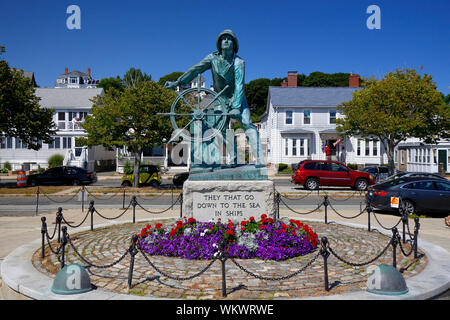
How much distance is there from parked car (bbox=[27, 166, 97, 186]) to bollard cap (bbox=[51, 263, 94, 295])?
2282 centimetres

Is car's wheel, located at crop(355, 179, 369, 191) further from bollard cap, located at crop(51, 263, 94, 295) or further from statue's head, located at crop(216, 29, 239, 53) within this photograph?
bollard cap, located at crop(51, 263, 94, 295)

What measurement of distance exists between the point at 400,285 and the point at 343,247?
302 centimetres

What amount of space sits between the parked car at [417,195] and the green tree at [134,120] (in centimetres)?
1249

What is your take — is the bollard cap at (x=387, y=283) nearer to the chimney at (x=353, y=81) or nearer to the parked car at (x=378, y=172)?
the parked car at (x=378, y=172)

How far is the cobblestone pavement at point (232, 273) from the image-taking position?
5.59 m

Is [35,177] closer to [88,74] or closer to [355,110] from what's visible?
[355,110]

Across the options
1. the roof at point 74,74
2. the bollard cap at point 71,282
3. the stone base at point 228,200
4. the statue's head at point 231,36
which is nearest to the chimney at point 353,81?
the statue's head at point 231,36

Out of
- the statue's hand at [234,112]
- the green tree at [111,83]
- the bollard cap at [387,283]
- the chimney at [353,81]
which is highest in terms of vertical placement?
the green tree at [111,83]

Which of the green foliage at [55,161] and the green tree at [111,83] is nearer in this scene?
the green foliage at [55,161]

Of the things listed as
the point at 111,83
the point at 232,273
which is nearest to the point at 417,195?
the point at 232,273

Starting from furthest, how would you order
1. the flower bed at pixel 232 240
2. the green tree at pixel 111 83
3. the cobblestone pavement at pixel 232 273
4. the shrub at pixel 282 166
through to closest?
1. the green tree at pixel 111 83
2. the shrub at pixel 282 166
3. the flower bed at pixel 232 240
4. the cobblestone pavement at pixel 232 273

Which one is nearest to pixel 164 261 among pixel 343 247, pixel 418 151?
pixel 343 247

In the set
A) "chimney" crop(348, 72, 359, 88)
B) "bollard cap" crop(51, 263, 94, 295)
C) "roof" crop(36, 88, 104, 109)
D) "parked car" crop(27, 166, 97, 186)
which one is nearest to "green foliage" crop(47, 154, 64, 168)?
"roof" crop(36, 88, 104, 109)

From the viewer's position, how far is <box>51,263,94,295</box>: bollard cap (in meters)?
5.36
